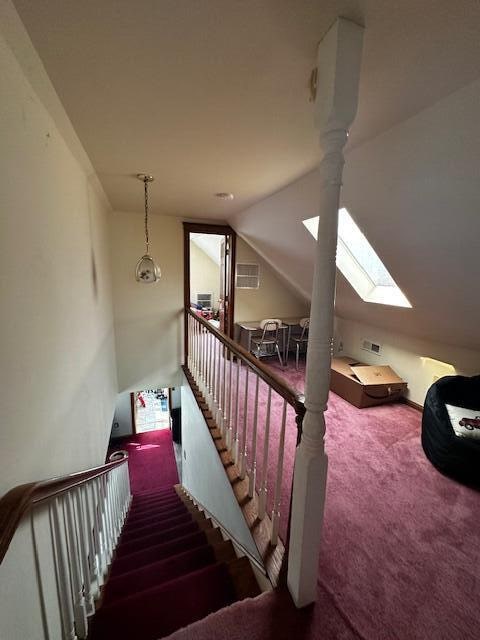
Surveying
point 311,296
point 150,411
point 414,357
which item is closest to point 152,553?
point 311,296

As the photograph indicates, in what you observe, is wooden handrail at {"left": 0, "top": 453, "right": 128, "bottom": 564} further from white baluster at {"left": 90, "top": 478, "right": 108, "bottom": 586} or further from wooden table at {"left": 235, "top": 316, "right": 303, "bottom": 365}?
wooden table at {"left": 235, "top": 316, "right": 303, "bottom": 365}

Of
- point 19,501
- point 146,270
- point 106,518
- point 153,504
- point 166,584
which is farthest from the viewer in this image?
point 153,504

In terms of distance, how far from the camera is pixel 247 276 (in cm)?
452

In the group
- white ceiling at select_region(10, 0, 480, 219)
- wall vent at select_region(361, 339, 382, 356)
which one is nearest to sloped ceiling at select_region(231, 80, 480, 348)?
white ceiling at select_region(10, 0, 480, 219)

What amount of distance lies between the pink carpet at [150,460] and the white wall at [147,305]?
227 cm

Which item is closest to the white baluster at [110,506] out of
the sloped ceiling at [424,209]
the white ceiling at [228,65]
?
the white ceiling at [228,65]

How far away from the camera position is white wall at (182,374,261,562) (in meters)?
1.85

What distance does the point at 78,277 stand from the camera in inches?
75.1

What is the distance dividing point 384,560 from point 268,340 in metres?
3.23

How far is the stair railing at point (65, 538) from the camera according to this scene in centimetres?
83

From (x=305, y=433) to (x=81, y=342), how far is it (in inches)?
65.4

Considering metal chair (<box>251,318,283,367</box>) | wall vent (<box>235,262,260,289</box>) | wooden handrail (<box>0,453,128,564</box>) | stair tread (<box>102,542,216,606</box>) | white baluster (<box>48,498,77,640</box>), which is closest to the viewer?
wooden handrail (<box>0,453,128,564</box>)

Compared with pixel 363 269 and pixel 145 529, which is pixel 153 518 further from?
pixel 363 269

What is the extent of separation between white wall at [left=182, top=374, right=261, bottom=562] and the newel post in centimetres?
44
